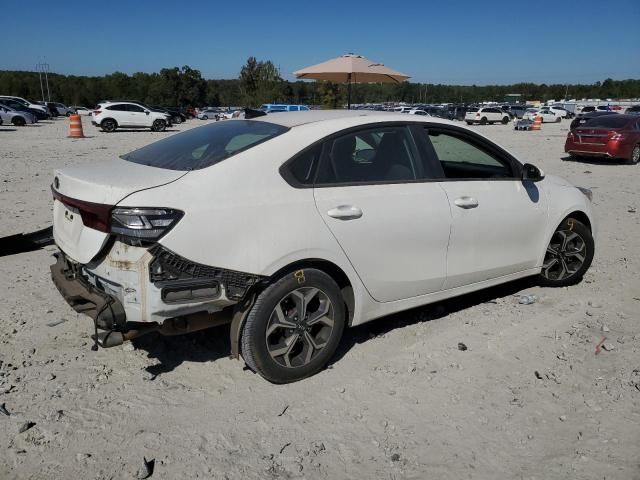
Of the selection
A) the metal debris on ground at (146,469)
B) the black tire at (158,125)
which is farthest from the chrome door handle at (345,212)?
the black tire at (158,125)

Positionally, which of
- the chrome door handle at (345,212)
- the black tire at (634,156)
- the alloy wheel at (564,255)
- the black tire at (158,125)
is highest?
the chrome door handle at (345,212)

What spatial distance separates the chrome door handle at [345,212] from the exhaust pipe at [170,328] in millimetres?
870

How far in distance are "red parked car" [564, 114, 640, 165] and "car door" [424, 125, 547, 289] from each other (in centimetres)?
1308

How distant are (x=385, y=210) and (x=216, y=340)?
161 centimetres

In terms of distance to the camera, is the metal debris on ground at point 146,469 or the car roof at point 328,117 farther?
the car roof at point 328,117

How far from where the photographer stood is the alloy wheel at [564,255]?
4922 millimetres

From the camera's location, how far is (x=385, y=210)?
3.56m

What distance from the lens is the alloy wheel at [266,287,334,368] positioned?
3277 millimetres

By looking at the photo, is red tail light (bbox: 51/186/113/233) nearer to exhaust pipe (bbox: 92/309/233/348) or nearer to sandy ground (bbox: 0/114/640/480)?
exhaust pipe (bbox: 92/309/233/348)

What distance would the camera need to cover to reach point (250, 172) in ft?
10.3

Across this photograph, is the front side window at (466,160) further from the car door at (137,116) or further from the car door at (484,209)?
the car door at (137,116)

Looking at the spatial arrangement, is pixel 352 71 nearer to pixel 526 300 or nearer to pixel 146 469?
pixel 526 300

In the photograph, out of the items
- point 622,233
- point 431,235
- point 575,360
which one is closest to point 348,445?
point 431,235

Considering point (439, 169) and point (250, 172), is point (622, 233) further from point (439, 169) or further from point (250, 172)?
point (250, 172)
